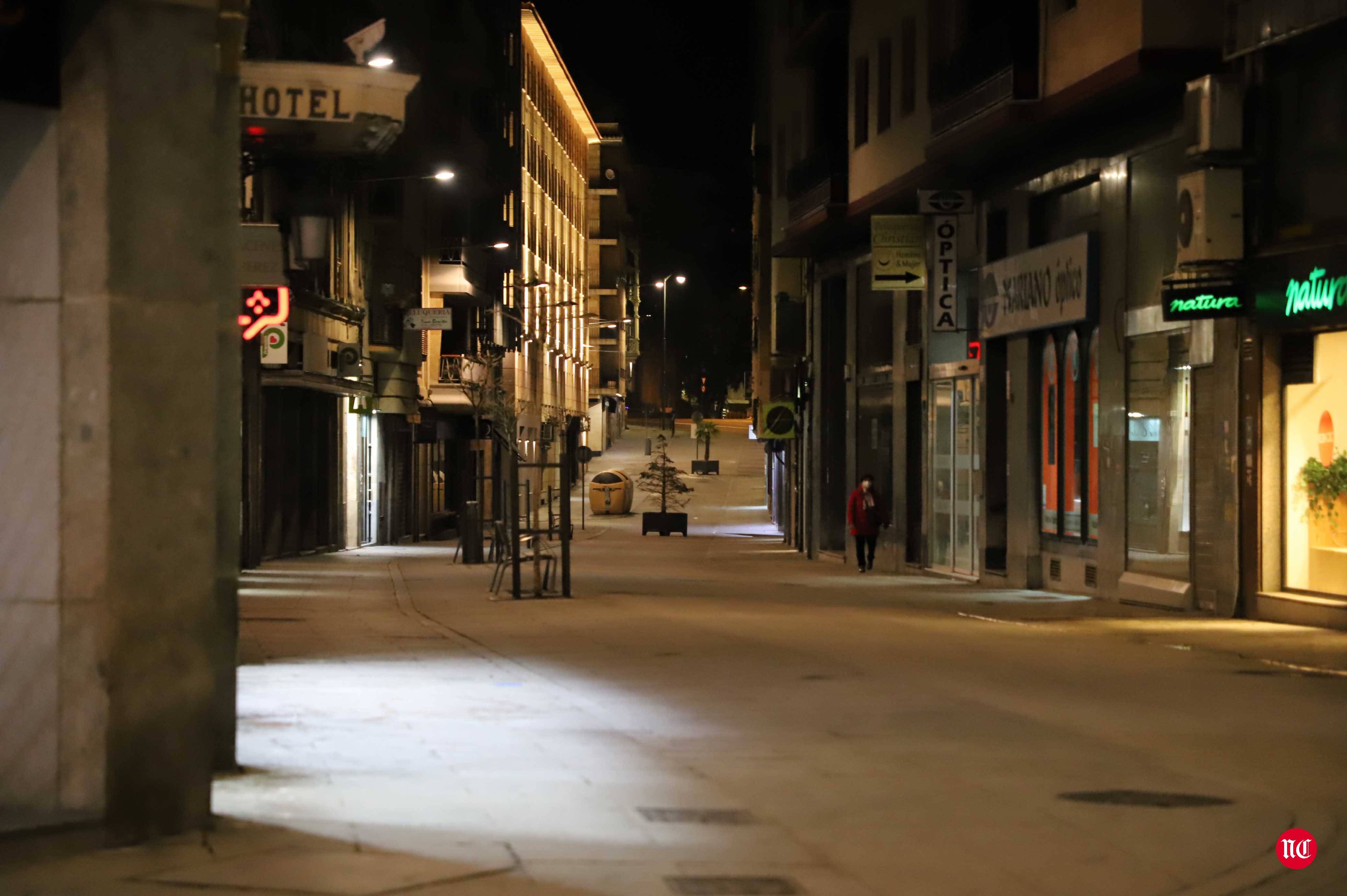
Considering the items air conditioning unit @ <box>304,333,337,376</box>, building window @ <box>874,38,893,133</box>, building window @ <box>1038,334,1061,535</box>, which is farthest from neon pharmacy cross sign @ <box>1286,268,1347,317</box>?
air conditioning unit @ <box>304,333,337,376</box>

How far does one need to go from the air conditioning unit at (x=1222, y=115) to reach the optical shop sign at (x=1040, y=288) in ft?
13.5

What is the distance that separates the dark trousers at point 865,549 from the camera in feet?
104

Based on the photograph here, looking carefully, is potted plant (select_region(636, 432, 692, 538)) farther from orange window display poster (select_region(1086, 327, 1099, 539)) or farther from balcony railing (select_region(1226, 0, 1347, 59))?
balcony railing (select_region(1226, 0, 1347, 59))

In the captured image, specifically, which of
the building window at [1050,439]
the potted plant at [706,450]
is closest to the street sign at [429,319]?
the building window at [1050,439]

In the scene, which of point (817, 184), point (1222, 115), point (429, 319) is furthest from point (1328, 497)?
point (429, 319)

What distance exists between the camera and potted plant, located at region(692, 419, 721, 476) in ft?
285

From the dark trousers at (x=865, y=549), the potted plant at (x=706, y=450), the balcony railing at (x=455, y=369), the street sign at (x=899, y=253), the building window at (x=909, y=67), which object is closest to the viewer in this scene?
the street sign at (x=899, y=253)

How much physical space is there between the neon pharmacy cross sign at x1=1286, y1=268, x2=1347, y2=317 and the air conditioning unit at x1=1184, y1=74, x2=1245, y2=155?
5.33 ft

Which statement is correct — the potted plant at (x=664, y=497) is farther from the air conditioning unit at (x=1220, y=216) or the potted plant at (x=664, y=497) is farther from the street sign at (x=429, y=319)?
the air conditioning unit at (x=1220, y=216)

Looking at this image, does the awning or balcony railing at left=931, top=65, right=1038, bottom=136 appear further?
balcony railing at left=931, top=65, right=1038, bottom=136

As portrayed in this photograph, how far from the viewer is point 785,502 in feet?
166

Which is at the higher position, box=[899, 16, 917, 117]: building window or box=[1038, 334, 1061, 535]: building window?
box=[899, 16, 917, 117]: building window

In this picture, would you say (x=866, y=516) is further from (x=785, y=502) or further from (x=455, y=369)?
(x=455, y=369)

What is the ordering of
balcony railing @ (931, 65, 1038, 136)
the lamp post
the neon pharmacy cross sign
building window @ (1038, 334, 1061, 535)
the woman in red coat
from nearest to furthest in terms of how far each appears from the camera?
the neon pharmacy cross sign → balcony railing @ (931, 65, 1038, 136) → building window @ (1038, 334, 1061, 535) → the woman in red coat → the lamp post
